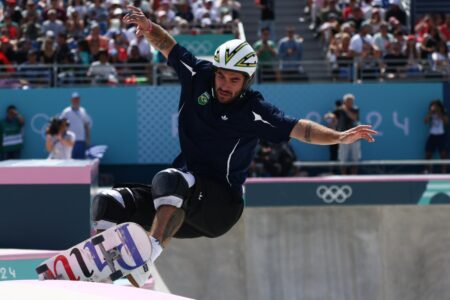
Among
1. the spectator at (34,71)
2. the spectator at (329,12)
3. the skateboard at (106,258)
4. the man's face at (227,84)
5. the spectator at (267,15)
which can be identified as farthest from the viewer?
the spectator at (267,15)

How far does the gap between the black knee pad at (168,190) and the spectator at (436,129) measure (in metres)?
14.9

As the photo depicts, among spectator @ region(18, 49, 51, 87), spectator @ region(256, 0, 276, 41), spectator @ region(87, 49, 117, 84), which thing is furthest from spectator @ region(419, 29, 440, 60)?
spectator @ region(18, 49, 51, 87)

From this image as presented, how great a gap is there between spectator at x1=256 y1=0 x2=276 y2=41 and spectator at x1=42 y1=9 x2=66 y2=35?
181 inches

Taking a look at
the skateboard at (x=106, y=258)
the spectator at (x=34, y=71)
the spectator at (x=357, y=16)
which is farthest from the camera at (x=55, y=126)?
the skateboard at (x=106, y=258)

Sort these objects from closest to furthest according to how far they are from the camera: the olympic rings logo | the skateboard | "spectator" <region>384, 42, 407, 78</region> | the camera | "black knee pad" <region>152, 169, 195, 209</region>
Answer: the skateboard, "black knee pad" <region>152, 169, 195, 209</region>, the olympic rings logo, the camera, "spectator" <region>384, 42, 407, 78</region>

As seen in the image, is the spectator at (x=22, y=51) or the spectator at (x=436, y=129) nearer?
the spectator at (x=22, y=51)

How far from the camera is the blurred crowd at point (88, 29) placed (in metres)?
19.9

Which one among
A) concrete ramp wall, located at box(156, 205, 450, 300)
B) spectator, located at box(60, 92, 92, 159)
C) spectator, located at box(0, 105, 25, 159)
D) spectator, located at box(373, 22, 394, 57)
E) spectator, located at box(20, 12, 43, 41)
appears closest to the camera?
concrete ramp wall, located at box(156, 205, 450, 300)

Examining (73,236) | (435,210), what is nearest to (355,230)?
(435,210)

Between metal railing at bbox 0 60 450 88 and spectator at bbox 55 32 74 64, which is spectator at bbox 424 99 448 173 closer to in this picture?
metal railing at bbox 0 60 450 88

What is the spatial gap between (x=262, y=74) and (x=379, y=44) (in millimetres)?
2608

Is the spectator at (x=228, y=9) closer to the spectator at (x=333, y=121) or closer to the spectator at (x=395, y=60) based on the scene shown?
the spectator at (x=333, y=121)

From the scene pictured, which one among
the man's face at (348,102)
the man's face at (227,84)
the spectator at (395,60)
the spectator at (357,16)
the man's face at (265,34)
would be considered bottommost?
the man's face at (348,102)

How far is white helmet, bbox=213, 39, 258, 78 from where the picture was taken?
640 cm
